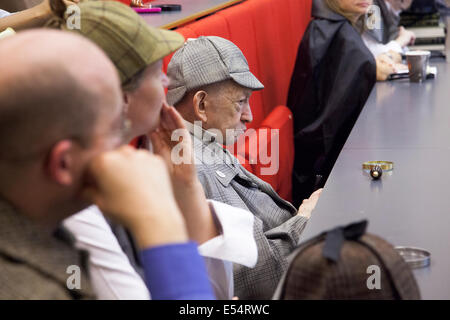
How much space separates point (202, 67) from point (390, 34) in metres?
2.70

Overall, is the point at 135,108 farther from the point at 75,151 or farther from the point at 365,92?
the point at 365,92

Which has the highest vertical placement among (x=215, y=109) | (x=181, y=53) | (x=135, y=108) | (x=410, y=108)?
(x=135, y=108)

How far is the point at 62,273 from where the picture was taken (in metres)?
0.88

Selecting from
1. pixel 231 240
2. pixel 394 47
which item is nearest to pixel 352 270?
pixel 231 240

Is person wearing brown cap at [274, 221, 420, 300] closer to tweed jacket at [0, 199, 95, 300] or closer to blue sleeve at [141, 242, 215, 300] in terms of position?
blue sleeve at [141, 242, 215, 300]

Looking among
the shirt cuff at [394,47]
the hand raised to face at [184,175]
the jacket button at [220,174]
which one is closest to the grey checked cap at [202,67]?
the jacket button at [220,174]

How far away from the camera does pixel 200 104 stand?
198cm

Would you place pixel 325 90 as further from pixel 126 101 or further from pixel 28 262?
pixel 28 262

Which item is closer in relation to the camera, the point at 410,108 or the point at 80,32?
the point at 80,32

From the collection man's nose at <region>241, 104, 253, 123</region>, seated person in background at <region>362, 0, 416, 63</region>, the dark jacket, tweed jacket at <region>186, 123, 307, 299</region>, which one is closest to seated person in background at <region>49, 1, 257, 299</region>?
tweed jacket at <region>186, 123, 307, 299</region>

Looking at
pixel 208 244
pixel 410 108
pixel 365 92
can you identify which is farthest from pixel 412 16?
pixel 208 244

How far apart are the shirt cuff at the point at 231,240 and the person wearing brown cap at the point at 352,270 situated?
0.36m
